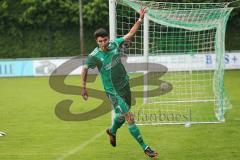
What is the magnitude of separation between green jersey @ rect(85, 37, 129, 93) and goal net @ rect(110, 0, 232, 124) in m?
2.50

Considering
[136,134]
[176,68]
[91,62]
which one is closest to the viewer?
[136,134]

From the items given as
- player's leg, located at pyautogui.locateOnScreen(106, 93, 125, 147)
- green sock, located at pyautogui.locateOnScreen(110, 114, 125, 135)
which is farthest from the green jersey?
green sock, located at pyautogui.locateOnScreen(110, 114, 125, 135)

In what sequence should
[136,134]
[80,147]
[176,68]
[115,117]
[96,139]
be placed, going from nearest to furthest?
[136,134] < [115,117] < [80,147] < [96,139] < [176,68]

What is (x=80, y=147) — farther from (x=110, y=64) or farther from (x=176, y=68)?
(x=176, y=68)

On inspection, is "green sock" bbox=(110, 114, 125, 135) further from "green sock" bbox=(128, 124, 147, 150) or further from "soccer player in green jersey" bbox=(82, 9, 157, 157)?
"green sock" bbox=(128, 124, 147, 150)

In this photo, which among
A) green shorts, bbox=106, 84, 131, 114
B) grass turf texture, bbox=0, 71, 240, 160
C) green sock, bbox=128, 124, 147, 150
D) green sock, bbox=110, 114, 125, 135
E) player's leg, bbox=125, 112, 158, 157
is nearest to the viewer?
player's leg, bbox=125, 112, 158, 157

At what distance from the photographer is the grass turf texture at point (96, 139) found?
998 centimetres

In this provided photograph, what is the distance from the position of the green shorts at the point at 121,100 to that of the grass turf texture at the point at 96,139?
860 millimetres

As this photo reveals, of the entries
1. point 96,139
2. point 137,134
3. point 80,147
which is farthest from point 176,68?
point 137,134

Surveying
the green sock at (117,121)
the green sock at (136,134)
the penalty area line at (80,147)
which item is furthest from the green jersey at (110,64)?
the penalty area line at (80,147)

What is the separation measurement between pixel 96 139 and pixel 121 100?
7.56 ft

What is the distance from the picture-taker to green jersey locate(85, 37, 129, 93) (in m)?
9.61

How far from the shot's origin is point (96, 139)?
11695 millimetres

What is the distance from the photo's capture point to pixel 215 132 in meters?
11.9
